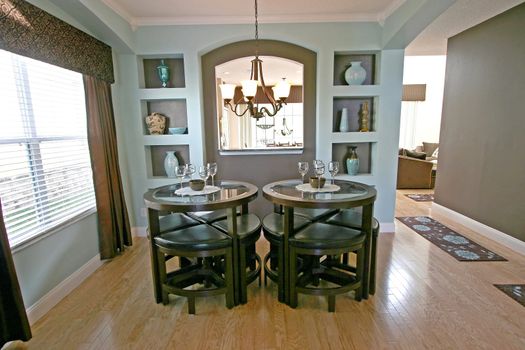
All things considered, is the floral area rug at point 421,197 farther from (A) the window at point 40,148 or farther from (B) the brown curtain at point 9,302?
(B) the brown curtain at point 9,302

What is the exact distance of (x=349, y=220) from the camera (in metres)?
2.31

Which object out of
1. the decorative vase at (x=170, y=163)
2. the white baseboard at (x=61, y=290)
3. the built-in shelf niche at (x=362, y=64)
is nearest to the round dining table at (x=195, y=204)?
the white baseboard at (x=61, y=290)

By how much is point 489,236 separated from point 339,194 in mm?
2592

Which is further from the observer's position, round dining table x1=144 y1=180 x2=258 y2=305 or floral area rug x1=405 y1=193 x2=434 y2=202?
floral area rug x1=405 y1=193 x2=434 y2=202

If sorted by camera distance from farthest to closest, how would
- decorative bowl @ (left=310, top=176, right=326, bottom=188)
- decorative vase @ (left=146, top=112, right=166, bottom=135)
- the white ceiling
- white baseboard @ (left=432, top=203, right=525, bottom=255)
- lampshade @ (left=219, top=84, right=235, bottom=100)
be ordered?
decorative vase @ (left=146, top=112, right=166, bottom=135)
white baseboard @ (left=432, top=203, right=525, bottom=255)
the white ceiling
lampshade @ (left=219, top=84, right=235, bottom=100)
decorative bowl @ (left=310, top=176, right=326, bottom=188)

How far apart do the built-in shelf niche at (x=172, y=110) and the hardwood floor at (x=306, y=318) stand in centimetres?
188

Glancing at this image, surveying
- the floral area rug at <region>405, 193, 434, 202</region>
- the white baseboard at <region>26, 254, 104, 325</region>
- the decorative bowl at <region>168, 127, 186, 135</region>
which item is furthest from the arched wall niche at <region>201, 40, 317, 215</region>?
the floral area rug at <region>405, 193, 434, 202</region>

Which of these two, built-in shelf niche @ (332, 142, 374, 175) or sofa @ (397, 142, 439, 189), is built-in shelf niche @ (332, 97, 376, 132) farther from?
sofa @ (397, 142, 439, 189)

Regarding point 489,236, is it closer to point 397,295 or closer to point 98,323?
point 397,295

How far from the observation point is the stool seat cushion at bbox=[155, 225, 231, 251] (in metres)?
1.94

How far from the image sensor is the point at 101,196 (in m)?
→ 2.82

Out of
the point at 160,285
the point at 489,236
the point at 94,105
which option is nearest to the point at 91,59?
the point at 94,105

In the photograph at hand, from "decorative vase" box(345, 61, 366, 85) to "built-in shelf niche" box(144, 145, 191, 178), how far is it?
2.16m

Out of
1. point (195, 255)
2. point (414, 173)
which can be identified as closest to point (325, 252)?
point (195, 255)
